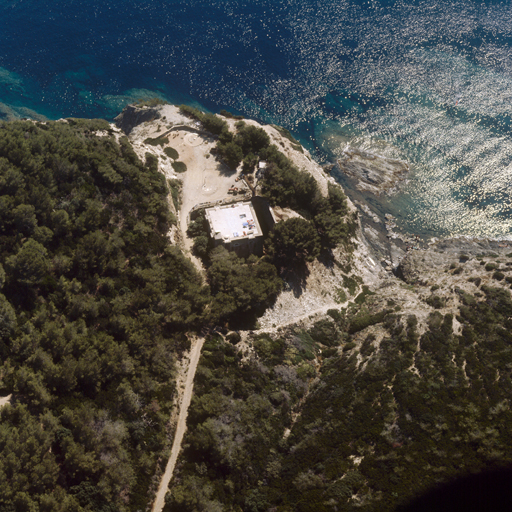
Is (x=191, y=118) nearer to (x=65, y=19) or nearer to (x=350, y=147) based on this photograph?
(x=350, y=147)

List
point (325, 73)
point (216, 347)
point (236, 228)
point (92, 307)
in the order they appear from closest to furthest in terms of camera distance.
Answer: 1. point (92, 307)
2. point (216, 347)
3. point (236, 228)
4. point (325, 73)

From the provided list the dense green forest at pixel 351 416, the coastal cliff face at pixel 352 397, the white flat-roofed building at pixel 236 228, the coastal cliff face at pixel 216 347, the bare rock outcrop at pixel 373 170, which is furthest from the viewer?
the bare rock outcrop at pixel 373 170

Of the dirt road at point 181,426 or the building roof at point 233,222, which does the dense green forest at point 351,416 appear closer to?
the dirt road at point 181,426

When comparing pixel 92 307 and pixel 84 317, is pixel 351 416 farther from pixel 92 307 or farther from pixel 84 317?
pixel 84 317

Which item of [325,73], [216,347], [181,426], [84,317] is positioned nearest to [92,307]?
[84,317]

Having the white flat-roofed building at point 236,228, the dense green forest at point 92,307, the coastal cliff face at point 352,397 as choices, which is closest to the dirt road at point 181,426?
the coastal cliff face at point 352,397

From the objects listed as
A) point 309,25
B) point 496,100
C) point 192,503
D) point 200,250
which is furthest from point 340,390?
point 309,25
